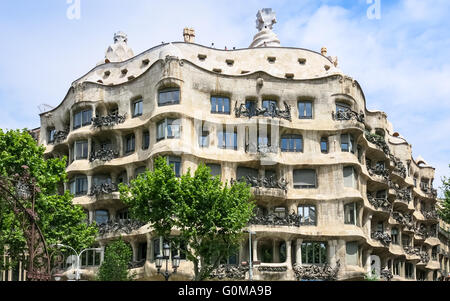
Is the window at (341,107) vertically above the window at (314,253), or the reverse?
the window at (341,107)

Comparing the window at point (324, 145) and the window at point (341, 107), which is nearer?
the window at point (324, 145)

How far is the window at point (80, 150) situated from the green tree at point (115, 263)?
1067cm

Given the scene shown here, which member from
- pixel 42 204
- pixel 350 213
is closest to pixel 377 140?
pixel 350 213

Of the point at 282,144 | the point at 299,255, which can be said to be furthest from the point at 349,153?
the point at 299,255

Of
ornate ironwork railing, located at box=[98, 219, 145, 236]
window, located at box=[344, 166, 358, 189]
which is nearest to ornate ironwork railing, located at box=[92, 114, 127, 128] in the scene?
ornate ironwork railing, located at box=[98, 219, 145, 236]

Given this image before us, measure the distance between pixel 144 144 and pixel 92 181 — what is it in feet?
18.6

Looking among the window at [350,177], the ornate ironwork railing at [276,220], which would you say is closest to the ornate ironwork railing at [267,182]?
the ornate ironwork railing at [276,220]

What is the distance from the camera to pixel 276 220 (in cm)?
5203

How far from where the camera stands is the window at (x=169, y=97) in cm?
5338

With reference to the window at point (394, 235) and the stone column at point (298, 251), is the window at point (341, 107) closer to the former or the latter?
the stone column at point (298, 251)

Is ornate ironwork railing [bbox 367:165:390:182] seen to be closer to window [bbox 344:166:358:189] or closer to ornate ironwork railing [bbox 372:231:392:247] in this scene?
ornate ironwork railing [bbox 372:231:392:247]

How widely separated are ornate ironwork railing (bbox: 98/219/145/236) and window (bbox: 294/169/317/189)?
43.1ft

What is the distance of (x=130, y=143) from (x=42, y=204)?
12.9 meters
